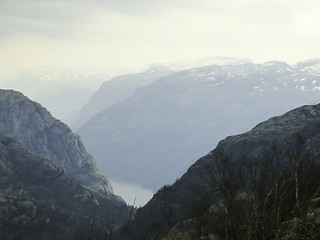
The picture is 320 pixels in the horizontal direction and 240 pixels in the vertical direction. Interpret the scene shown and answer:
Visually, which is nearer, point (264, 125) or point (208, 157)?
point (208, 157)

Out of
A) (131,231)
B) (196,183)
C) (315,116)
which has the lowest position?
(131,231)

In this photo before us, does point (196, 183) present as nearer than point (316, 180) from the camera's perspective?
No

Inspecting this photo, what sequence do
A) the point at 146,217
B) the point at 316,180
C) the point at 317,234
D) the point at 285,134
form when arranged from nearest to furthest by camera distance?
the point at 317,234 < the point at 316,180 < the point at 285,134 < the point at 146,217

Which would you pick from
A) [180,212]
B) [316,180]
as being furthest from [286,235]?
[180,212]

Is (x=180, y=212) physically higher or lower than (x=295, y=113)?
lower

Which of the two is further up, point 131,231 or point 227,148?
point 227,148

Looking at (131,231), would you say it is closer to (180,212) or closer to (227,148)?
(180,212)

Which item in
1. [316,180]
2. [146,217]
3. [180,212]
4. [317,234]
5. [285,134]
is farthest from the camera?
[146,217]

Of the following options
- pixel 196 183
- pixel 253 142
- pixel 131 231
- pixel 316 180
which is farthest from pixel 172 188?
pixel 316 180

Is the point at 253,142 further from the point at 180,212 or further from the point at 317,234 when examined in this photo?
the point at 317,234
